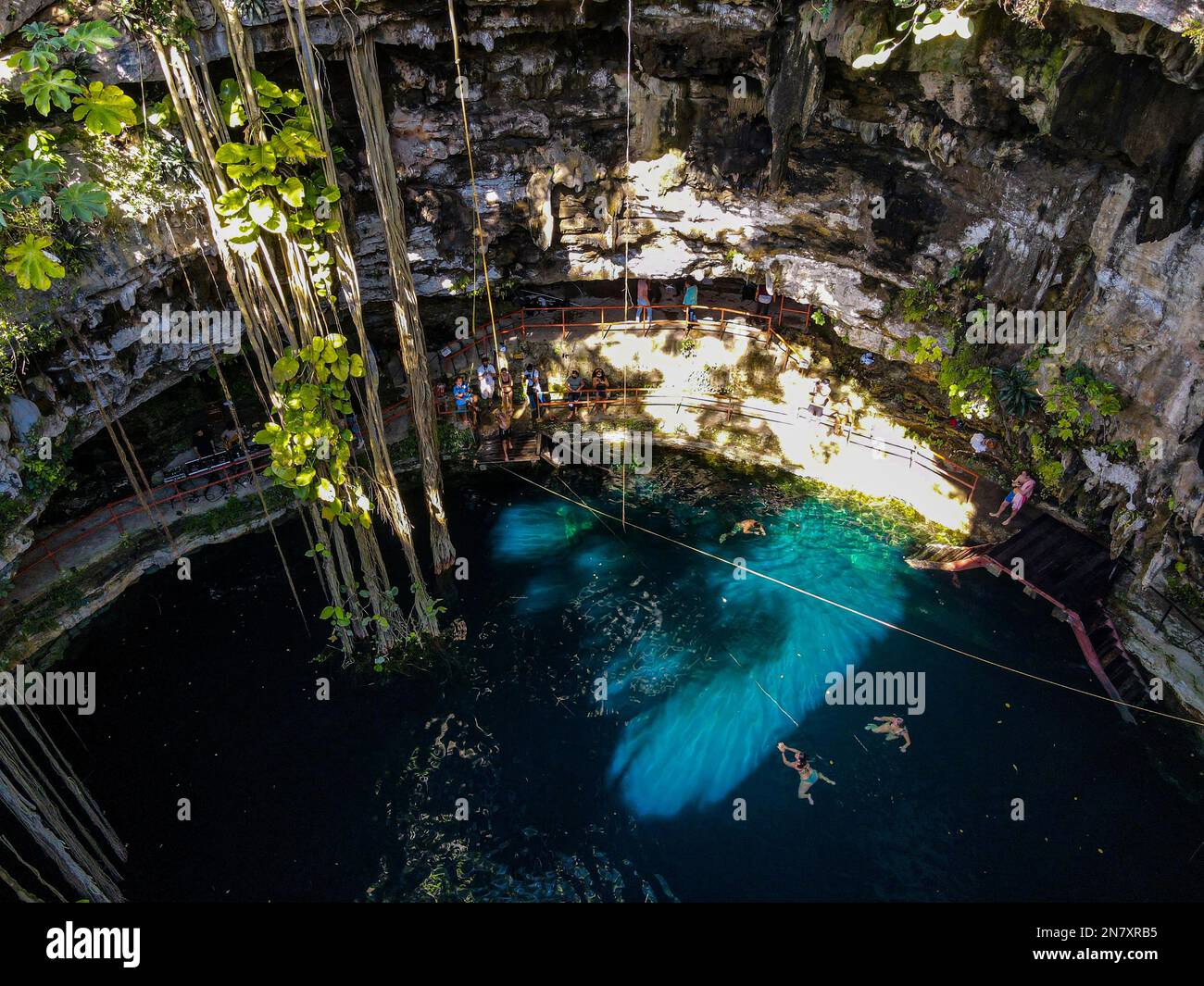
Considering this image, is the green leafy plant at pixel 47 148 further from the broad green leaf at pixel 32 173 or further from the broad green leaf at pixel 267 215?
the broad green leaf at pixel 267 215

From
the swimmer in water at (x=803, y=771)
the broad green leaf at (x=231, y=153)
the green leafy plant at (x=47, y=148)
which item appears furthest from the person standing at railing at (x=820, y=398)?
the green leafy plant at (x=47, y=148)

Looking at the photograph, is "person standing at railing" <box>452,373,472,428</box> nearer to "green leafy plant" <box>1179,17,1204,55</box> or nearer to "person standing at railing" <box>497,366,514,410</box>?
"person standing at railing" <box>497,366,514,410</box>

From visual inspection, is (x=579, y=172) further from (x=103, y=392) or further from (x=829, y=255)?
(x=103, y=392)

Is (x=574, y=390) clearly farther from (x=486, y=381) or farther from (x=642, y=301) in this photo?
(x=642, y=301)

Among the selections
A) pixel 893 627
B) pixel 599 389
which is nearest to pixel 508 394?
pixel 599 389

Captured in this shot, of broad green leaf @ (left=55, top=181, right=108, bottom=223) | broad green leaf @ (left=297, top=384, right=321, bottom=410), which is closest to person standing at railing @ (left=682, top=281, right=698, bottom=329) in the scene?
broad green leaf @ (left=297, top=384, right=321, bottom=410)
